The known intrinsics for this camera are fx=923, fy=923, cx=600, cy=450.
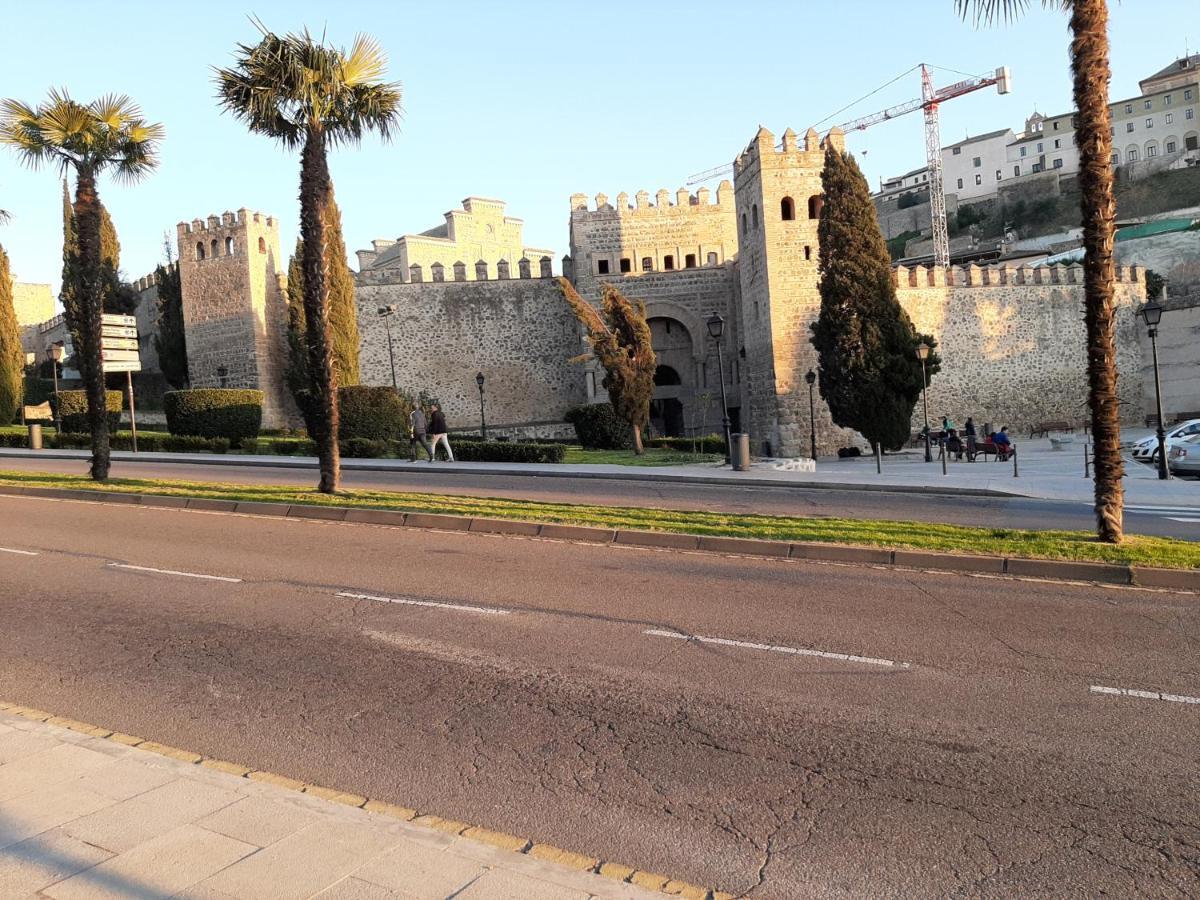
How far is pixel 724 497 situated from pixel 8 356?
33.1 meters

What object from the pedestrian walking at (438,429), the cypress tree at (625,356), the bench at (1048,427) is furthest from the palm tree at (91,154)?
the bench at (1048,427)

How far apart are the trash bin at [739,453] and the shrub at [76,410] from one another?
2103cm

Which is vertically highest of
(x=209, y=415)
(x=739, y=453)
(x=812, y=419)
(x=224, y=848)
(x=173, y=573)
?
(x=209, y=415)

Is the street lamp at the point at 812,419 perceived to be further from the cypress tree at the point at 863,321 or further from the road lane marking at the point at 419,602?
the road lane marking at the point at 419,602

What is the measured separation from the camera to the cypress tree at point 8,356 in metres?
36.6

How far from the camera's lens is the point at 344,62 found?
1509 cm

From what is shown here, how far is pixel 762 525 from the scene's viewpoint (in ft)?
37.7

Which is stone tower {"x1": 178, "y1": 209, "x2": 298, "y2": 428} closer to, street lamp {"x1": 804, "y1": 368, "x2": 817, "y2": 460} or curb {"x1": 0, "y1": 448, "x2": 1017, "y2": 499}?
curb {"x1": 0, "y1": 448, "x2": 1017, "y2": 499}

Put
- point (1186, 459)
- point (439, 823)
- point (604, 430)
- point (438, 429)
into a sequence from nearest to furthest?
point (439, 823) → point (1186, 459) → point (438, 429) → point (604, 430)

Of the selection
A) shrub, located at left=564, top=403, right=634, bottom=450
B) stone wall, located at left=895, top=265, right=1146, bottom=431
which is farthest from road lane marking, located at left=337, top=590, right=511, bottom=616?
stone wall, located at left=895, top=265, right=1146, bottom=431

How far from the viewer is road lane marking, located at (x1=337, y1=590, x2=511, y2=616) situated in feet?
25.1

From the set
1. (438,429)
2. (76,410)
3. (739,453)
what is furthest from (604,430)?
(76,410)

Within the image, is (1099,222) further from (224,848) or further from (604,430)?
(604,430)

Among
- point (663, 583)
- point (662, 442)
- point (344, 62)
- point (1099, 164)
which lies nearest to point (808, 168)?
point (662, 442)
